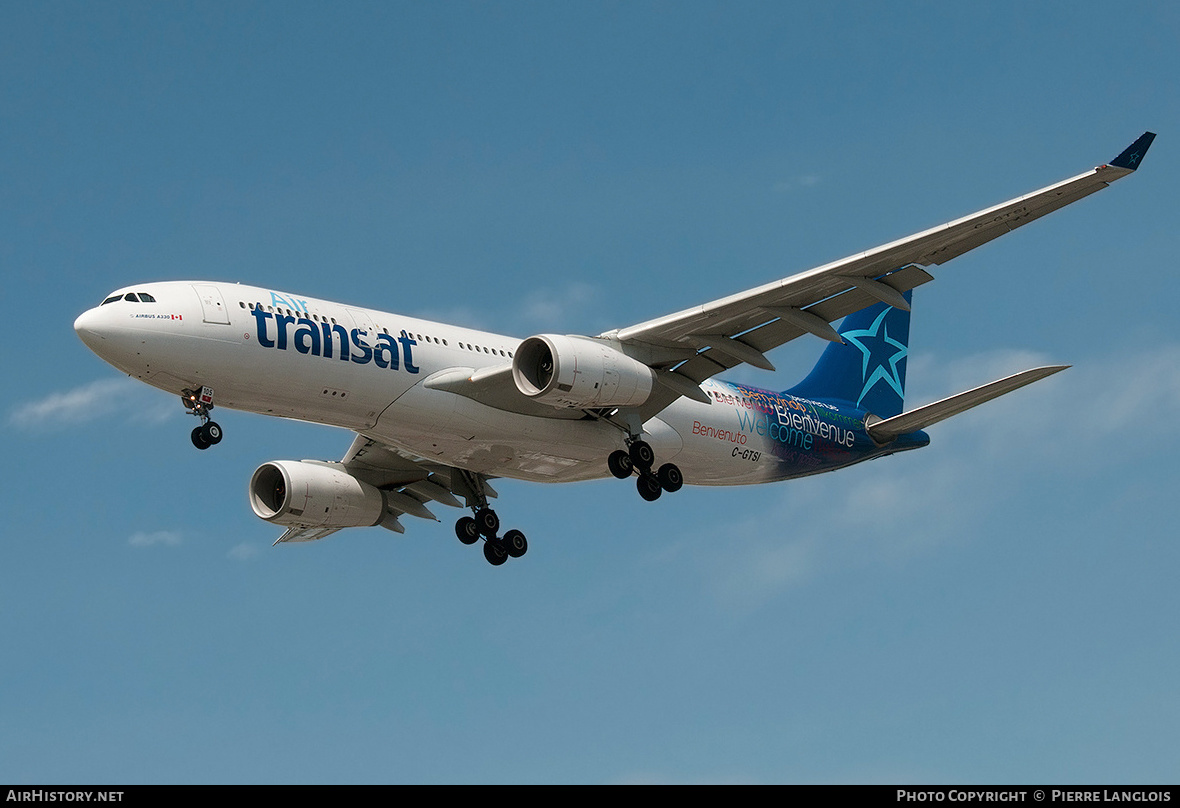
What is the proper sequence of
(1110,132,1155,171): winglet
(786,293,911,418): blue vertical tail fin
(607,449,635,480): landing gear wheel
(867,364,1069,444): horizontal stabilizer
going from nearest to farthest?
1. (1110,132,1155,171): winglet
2. (867,364,1069,444): horizontal stabilizer
3. (607,449,635,480): landing gear wheel
4. (786,293,911,418): blue vertical tail fin

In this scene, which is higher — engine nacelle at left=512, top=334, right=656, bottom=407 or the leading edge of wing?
the leading edge of wing

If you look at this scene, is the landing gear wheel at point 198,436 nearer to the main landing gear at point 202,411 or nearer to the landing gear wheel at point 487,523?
the main landing gear at point 202,411

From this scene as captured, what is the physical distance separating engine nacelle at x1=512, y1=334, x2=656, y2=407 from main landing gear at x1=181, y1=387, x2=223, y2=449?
21.3 feet

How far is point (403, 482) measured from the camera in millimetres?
38812

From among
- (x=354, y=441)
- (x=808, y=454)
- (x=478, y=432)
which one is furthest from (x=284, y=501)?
(x=808, y=454)

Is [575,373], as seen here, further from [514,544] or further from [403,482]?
[403,482]

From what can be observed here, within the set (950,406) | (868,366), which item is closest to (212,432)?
(950,406)

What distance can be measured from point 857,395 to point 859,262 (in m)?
13.1

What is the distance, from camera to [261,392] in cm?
2966

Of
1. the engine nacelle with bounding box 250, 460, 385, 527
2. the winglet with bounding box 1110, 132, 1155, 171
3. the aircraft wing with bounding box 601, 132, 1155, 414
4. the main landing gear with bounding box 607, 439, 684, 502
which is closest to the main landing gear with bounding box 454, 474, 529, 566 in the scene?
the engine nacelle with bounding box 250, 460, 385, 527

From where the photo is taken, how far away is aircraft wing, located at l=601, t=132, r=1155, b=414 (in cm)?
2856

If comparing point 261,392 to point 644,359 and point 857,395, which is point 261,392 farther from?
point 857,395

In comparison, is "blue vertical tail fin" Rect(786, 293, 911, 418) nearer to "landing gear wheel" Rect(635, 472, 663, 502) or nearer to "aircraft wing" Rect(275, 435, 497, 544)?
"landing gear wheel" Rect(635, 472, 663, 502)

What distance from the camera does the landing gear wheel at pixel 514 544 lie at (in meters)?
37.4
